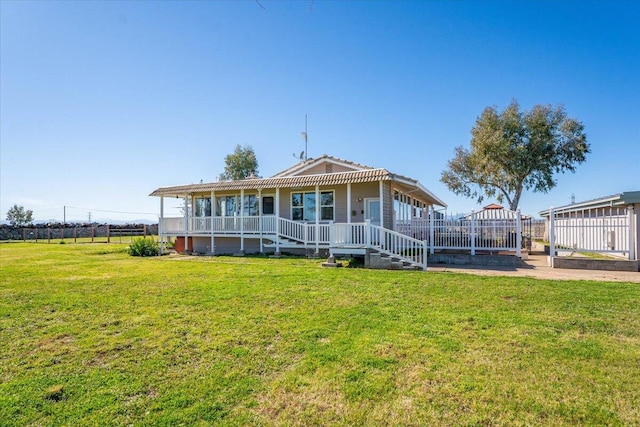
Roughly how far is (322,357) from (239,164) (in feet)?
127

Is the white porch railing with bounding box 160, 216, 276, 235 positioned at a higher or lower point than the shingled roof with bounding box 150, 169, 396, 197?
lower

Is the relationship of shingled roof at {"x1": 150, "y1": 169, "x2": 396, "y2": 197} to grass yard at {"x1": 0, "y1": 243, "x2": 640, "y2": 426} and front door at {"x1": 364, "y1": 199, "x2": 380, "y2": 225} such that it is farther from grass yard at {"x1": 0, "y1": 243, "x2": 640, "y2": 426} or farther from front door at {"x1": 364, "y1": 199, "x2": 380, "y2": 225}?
grass yard at {"x1": 0, "y1": 243, "x2": 640, "y2": 426}

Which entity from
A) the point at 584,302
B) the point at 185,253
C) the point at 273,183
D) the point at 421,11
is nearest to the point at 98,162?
the point at 185,253

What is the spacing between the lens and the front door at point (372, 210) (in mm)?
14312

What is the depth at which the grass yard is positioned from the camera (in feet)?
9.13

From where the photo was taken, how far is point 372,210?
14.5 m

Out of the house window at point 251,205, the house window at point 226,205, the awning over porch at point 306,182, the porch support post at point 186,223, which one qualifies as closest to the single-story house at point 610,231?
the awning over porch at point 306,182

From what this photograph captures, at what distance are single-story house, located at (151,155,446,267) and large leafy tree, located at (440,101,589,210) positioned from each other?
1020cm

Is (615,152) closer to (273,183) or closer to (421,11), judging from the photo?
(421,11)

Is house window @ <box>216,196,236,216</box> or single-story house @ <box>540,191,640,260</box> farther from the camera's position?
house window @ <box>216,196,236,216</box>

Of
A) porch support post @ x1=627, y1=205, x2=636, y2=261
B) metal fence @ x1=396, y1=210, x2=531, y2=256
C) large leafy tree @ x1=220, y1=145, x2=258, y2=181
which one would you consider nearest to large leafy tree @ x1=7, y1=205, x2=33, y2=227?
large leafy tree @ x1=220, y1=145, x2=258, y2=181

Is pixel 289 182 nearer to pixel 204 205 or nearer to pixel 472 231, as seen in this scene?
pixel 204 205

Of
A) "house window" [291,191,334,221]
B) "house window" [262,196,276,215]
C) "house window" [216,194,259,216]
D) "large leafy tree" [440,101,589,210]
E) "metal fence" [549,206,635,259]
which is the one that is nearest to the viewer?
"metal fence" [549,206,635,259]

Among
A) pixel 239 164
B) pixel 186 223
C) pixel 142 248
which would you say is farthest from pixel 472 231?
pixel 239 164
